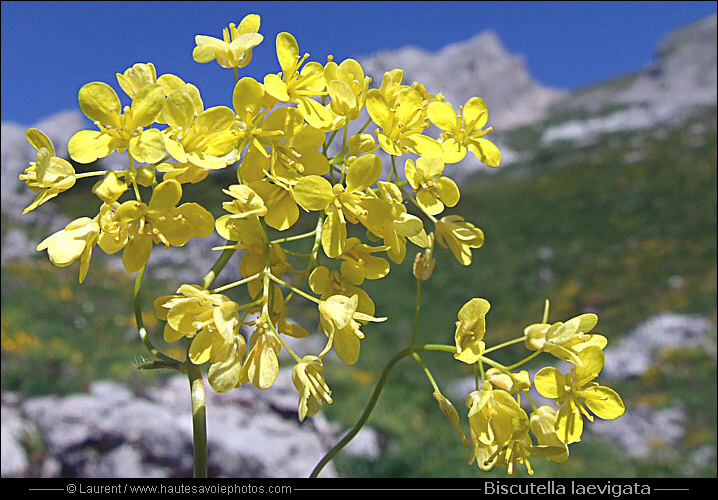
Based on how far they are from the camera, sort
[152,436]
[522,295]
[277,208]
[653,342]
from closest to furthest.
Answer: [277,208], [152,436], [653,342], [522,295]

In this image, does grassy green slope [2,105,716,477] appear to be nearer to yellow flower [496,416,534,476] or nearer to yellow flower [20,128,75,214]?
yellow flower [20,128,75,214]

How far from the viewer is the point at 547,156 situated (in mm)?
22656

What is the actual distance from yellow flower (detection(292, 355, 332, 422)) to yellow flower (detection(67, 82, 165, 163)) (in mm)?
421

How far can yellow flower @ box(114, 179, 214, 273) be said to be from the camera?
84 cm

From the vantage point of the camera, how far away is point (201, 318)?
2.85 ft

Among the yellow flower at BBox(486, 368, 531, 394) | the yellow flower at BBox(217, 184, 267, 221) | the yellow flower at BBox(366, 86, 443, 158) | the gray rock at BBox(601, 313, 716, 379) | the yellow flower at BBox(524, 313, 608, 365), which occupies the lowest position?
the yellow flower at BBox(486, 368, 531, 394)

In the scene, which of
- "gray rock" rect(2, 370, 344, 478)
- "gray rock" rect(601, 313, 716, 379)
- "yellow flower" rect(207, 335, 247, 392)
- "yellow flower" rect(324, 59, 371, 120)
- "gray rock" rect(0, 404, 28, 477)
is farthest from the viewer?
"gray rock" rect(601, 313, 716, 379)

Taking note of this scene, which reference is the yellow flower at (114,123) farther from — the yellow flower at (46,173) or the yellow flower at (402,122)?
the yellow flower at (402,122)

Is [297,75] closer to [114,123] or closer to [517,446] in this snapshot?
[114,123]

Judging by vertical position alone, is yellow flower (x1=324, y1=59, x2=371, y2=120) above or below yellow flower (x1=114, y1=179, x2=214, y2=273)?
above

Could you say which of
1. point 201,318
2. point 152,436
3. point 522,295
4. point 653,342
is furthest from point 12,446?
point 522,295

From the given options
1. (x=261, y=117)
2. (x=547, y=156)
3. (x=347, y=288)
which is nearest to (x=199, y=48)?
(x=261, y=117)

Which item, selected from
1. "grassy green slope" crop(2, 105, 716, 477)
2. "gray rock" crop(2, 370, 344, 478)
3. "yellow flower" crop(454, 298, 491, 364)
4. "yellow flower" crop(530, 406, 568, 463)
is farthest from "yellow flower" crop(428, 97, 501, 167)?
"gray rock" crop(2, 370, 344, 478)

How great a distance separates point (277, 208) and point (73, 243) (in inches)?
13.1
